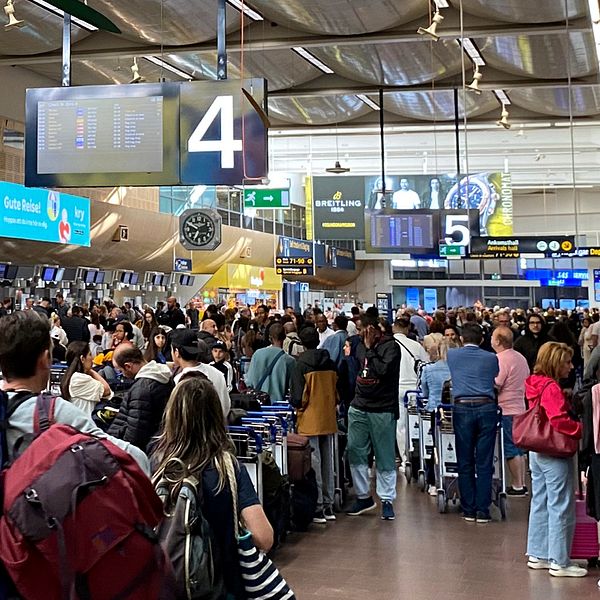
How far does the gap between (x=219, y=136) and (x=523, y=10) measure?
6.37 metres

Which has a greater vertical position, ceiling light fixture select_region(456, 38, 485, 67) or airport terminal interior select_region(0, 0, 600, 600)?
ceiling light fixture select_region(456, 38, 485, 67)

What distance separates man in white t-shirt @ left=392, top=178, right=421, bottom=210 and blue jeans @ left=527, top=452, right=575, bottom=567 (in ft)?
55.6

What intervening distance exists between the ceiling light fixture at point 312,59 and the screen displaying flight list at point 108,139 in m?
7.31

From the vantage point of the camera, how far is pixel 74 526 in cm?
201

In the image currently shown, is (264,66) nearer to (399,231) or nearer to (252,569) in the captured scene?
(399,231)

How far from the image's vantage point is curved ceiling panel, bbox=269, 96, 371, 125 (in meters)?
20.2

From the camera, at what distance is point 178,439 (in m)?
3.03

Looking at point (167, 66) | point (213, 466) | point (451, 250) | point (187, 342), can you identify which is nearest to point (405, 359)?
point (187, 342)

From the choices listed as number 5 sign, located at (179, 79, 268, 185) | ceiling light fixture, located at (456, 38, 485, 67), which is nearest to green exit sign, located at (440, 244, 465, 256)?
ceiling light fixture, located at (456, 38, 485, 67)

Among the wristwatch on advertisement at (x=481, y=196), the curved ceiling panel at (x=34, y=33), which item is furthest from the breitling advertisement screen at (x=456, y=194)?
the curved ceiling panel at (x=34, y=33)

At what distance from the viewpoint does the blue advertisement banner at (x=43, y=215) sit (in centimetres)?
1644

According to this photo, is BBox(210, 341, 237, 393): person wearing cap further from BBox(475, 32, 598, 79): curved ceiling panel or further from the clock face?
the clock face

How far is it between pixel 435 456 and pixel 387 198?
1494 centimetres

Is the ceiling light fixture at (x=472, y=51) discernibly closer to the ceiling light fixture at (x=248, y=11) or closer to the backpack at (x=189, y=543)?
the ceiling light fixture at (x=248, y=11)
